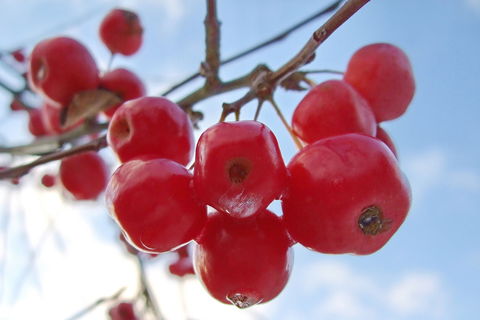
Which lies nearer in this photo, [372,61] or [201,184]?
[201,184]

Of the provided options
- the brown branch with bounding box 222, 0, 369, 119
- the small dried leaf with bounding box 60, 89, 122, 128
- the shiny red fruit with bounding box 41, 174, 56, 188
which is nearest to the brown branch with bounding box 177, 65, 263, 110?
the brown branch with bounding box 222, 0, 369, 119

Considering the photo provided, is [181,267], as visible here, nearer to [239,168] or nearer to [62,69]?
[62,69]

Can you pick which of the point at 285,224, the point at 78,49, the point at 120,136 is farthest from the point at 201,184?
the point at 78,49

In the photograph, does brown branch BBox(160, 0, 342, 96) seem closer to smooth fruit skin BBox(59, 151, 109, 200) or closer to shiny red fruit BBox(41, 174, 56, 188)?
smooth fruit skin BBox(59, 151, 109, 200)

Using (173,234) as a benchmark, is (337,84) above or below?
above

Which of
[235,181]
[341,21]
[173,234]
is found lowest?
[173,234]

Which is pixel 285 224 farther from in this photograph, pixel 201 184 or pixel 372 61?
pixel 372 61

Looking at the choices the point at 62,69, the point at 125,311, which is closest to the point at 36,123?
the point at 62,69

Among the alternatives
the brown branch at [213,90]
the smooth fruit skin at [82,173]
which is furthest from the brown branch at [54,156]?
the smooth fruit skin at [82,173]
